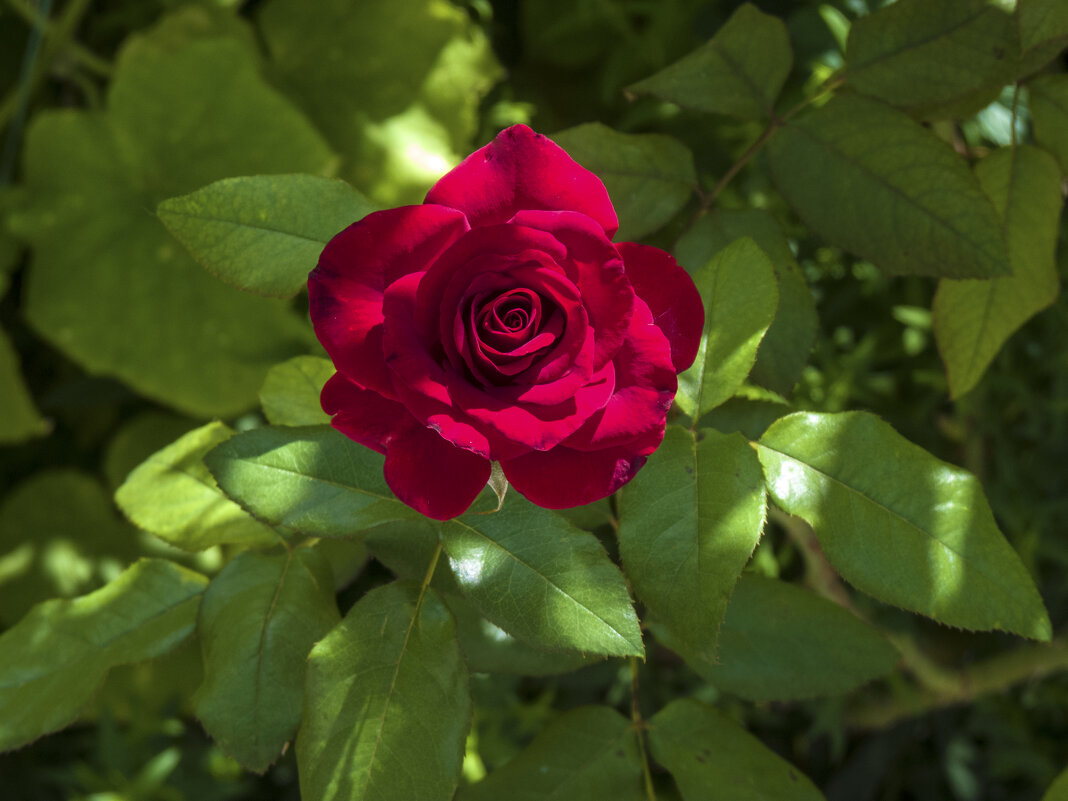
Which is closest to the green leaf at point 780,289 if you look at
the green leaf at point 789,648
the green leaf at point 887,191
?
the green leaf at point 887,191

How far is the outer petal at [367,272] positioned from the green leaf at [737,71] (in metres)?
0.24

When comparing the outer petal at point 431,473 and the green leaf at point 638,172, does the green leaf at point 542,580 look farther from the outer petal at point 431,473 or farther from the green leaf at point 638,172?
the green leaf at point 638,172

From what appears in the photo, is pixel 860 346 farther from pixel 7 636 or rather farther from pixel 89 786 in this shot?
pixel 89 786

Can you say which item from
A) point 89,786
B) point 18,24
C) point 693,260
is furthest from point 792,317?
point 18,24

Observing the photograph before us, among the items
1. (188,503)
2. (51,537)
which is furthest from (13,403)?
(188,503)

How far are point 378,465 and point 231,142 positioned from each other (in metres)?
0.71

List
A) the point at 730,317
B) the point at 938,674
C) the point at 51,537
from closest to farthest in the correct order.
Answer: the point at 730,317
the point at 938,674
the point at 51,537

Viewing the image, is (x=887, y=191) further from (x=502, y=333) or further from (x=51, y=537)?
(x=51, y=537)

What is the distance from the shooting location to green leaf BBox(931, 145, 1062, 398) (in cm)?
53

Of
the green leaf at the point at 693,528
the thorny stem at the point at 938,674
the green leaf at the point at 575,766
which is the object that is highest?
the green leaf at the point at 693,528

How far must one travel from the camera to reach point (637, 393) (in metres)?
0.34

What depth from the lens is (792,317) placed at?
498 mm

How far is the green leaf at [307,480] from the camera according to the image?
1.35ft

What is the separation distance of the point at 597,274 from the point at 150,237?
87cm
